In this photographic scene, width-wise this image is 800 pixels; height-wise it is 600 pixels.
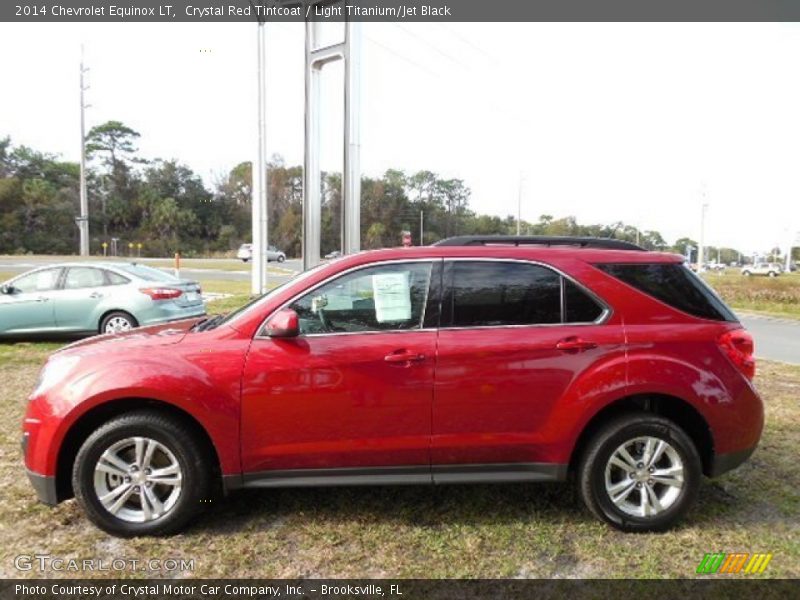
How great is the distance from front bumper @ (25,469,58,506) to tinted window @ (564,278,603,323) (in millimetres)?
3067

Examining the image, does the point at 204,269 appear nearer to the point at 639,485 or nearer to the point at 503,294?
the point at 503,294

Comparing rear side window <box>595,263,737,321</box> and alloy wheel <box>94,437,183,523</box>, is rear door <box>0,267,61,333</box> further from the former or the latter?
rear side window <box>595,263,737,321</box>

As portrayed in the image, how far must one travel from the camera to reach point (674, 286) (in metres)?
3.40

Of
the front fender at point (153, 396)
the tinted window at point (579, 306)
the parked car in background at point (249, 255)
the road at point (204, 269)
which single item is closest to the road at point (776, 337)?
the tinted window at point (579, 306)

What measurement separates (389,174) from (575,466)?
212ft

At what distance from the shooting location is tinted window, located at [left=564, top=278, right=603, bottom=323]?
3.30 metres

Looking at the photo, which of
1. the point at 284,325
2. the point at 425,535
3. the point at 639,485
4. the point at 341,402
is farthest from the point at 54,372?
the point at 639,485

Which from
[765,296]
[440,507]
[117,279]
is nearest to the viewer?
[440,507]

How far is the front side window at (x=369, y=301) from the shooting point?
3.27m

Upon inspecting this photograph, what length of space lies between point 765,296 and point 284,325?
28422mm

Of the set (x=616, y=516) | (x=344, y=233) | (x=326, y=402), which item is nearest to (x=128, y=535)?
(x=326, y=402)

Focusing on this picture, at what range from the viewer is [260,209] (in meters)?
15.7

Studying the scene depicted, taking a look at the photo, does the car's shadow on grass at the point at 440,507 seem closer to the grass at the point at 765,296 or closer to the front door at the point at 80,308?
the front door at the point at 80,308

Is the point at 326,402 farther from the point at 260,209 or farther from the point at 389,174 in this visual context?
the point at 389,174
